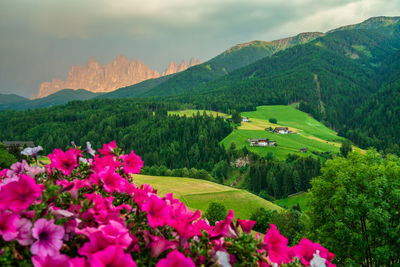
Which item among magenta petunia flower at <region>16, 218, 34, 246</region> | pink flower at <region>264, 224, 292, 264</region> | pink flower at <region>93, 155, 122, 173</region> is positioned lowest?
pink flower at <region>264, 224, 292, 264</region>

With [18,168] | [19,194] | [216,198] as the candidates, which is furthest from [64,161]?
[216,198]

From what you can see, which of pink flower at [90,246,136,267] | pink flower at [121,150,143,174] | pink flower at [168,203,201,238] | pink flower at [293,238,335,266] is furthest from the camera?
pink flower at [121,150,143,174]

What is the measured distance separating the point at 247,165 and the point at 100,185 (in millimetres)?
128718

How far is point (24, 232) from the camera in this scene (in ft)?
7.69

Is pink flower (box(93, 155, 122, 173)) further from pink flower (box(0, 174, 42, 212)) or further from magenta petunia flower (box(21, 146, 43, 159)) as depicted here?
pink flower (box(0, 174, 42, 212))

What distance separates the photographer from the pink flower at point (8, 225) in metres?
2.26

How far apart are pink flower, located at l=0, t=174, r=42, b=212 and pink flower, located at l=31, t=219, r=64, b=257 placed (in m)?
0.28

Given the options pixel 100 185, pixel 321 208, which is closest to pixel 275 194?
pixel 321 208

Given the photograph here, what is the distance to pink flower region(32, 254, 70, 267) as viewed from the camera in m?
2.21

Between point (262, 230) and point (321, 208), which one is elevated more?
point (321, 208)

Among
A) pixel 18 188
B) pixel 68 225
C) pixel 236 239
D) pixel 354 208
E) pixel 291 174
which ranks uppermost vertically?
pixel 18 188

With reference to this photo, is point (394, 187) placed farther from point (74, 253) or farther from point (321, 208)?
point (74, 253)

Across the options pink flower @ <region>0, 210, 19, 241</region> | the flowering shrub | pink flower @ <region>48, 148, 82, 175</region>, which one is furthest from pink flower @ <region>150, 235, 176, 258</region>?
pink flower @ <region>48, 148, 82, 175</region>

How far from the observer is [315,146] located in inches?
5620
